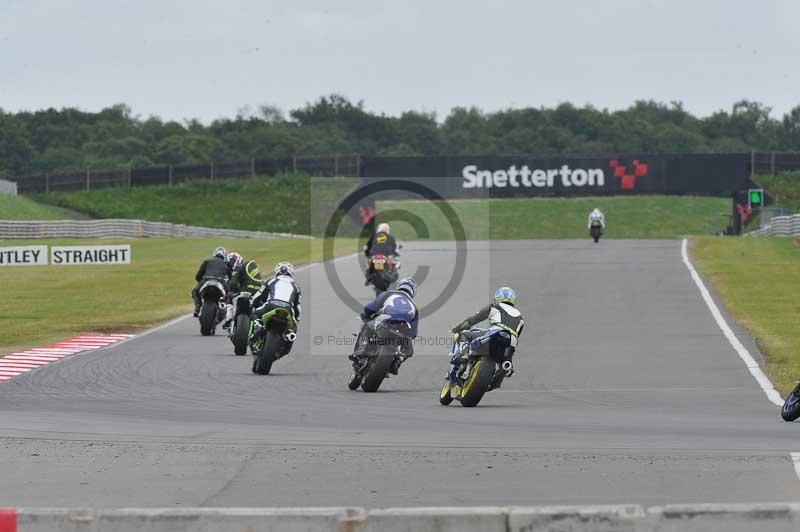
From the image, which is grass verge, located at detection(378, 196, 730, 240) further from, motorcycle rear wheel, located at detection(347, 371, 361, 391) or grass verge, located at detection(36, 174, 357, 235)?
motorcycle rear wheel, located at detection(347, 371, 361, 391)

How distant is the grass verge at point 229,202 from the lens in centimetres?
7644

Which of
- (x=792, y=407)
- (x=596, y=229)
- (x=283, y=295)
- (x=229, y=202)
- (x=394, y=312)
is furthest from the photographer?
(x=229, y=202)

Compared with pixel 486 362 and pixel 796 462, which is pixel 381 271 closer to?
pixel 486 362

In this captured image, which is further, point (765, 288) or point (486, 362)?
point (765, 288)

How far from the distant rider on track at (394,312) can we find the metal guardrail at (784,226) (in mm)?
41236

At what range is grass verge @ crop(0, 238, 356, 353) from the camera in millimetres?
30609

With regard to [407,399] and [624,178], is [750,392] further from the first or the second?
[624,178]

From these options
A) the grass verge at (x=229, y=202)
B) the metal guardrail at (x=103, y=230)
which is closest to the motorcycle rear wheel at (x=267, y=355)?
the metal guardrail at (x=103, y=230)

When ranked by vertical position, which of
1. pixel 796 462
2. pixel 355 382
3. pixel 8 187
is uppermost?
pixel 8 187

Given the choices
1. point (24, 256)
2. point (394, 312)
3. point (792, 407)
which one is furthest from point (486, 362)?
point (24, 256)

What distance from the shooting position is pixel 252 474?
1159 centimetres

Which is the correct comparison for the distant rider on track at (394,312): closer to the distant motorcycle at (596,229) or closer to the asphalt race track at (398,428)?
the asphalt race track at (398,428)

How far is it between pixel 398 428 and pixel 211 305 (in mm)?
12929

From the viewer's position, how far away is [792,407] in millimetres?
14328
